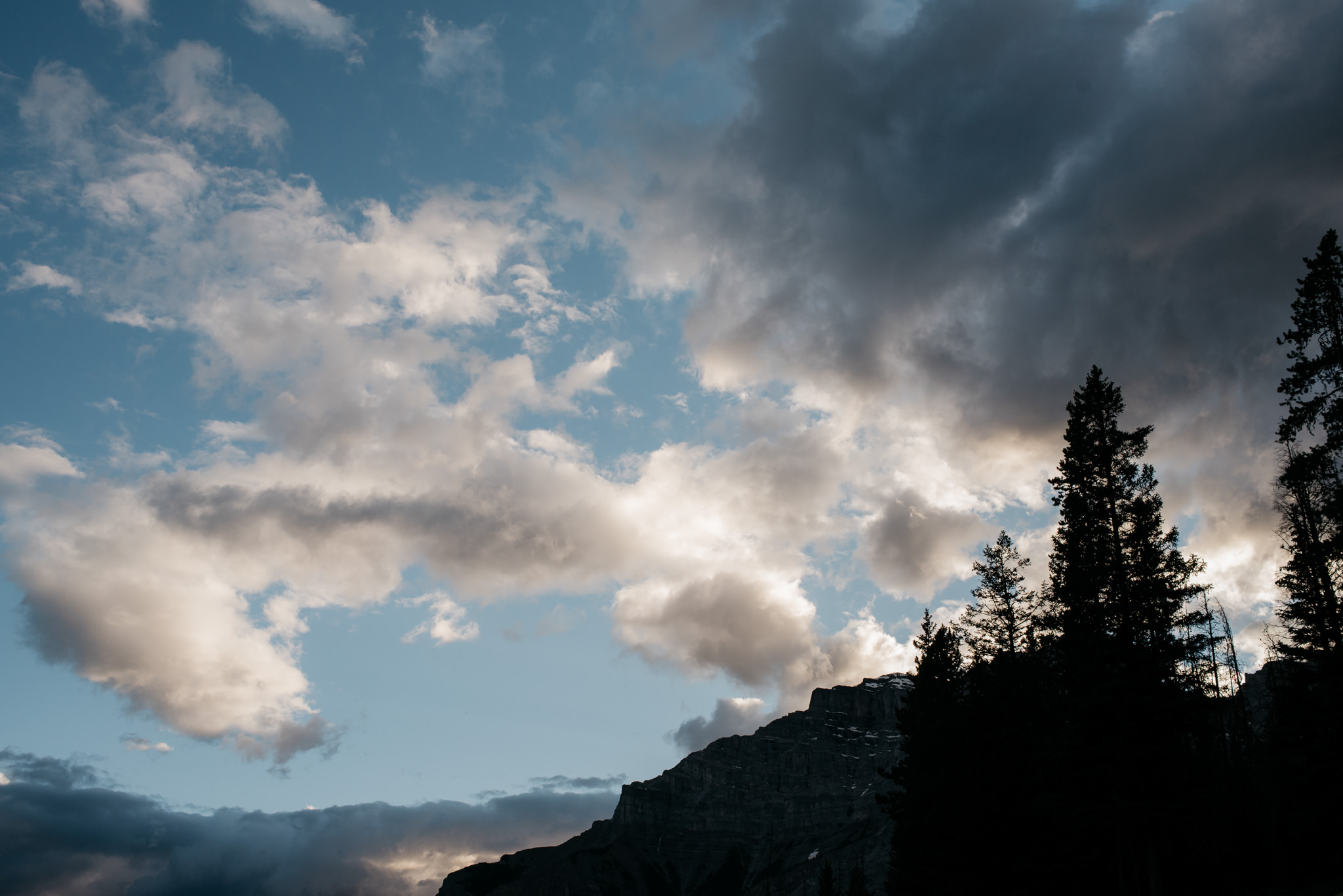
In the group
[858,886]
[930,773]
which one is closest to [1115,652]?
[930,773]

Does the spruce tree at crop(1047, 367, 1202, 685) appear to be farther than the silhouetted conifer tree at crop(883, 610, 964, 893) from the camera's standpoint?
No

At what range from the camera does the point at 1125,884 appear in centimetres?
2973

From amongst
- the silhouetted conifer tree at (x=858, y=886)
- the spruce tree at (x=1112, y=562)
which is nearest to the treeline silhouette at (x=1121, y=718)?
the spruce tree at (x=1112, y=562)

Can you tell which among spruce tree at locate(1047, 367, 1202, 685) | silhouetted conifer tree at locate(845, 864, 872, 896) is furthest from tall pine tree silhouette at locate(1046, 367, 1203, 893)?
silhouetted conifer tree at locate(845, 864, 872, 896)

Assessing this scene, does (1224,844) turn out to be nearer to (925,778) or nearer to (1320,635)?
(1320,635)

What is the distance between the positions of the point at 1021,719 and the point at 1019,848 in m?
5.01

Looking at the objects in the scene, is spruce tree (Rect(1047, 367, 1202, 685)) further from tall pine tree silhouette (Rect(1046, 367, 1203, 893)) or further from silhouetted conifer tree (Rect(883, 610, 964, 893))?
silhouetted conifer tree (Rect(883, 610, 964, 893))

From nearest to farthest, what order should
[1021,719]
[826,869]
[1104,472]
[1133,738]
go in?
[1133,738] → [1104,472] → [1021,719] → [826,869]

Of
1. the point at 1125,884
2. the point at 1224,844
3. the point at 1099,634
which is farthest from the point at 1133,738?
the point at 1224,844

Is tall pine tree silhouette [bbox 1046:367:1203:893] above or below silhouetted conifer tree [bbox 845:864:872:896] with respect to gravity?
above

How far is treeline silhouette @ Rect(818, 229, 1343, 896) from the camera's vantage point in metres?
28.4

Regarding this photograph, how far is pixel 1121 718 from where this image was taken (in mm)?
28547

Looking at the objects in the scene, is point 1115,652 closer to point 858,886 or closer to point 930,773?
point 930,773

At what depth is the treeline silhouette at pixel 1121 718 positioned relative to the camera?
28375 mm
